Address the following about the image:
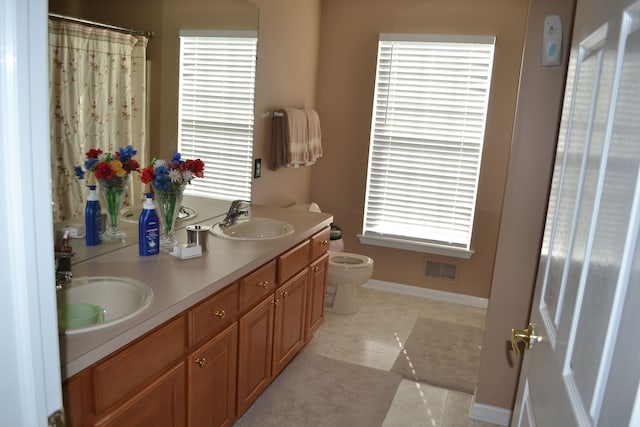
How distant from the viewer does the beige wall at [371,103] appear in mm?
3861

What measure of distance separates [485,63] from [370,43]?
0.94 m

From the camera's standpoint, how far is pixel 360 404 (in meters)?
2.71

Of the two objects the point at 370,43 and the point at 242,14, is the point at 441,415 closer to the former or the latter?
the point at 242,14

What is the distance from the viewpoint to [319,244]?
3.12 m

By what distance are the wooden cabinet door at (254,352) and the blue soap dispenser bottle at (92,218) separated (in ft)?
2.34

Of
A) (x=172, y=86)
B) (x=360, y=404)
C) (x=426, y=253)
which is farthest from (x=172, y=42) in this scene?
(x=426, y=253)

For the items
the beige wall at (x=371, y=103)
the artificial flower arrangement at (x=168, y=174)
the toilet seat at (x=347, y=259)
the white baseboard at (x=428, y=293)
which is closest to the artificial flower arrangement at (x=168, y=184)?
the artificial flower arrangement at (x=168, y=174)

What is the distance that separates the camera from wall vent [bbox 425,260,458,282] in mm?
4312

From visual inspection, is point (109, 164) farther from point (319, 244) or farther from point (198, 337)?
point (319, 244)

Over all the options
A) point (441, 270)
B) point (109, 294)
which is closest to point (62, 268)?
point (109, 294)

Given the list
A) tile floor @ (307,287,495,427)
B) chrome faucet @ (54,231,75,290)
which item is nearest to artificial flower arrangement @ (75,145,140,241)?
chrome faucet @ (54,231,75,290)

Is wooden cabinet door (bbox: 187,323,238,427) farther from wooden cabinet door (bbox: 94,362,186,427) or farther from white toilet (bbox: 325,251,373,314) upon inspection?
white toilet (bbox: 325,251,373,314)

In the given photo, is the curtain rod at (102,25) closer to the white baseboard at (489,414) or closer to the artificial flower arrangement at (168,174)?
the artificial flower arrangement at (168,174)

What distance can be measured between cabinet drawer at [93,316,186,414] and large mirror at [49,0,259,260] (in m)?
0.65
